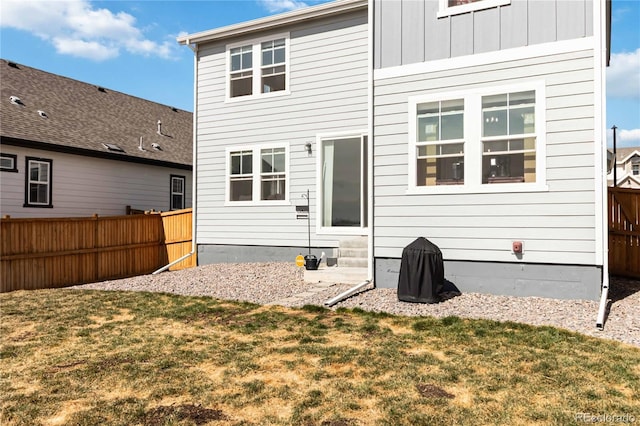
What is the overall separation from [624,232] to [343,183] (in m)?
5.76

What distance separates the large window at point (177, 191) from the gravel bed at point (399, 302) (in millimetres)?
6840

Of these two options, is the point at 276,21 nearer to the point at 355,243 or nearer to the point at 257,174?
the point at 257,174

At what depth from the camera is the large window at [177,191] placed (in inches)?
655

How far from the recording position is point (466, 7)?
7113 mm

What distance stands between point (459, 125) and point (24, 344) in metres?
6.92

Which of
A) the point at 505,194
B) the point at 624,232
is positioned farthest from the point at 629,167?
the point at 505,194

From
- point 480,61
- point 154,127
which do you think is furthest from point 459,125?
point 154,127

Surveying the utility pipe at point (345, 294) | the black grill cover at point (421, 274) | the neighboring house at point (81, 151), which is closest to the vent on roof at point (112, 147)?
the neighboring house at point (81, 151)

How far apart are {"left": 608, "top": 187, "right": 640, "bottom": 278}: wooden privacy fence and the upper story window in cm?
780

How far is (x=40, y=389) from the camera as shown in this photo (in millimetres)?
3637

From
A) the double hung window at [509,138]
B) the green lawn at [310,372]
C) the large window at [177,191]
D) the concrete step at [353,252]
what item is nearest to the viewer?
the green lawn at [310,372]

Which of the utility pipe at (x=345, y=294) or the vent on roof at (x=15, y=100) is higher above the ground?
the vent on roof at (x=15, y=100)

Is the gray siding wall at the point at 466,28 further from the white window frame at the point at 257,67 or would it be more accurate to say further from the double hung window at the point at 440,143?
the white window frame at the point at 257,67

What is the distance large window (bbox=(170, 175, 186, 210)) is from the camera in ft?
54.6
